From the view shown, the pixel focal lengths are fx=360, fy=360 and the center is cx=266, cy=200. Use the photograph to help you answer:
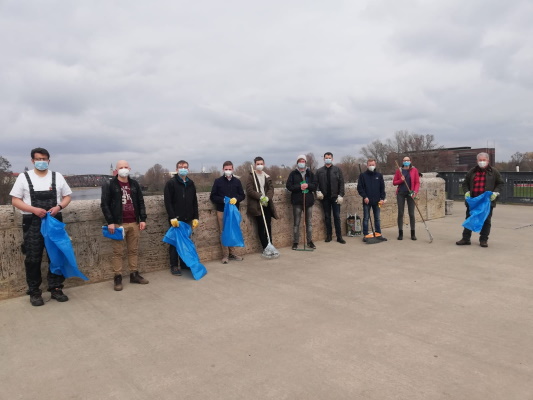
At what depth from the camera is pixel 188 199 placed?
545 centimetres

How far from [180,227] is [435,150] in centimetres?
5092

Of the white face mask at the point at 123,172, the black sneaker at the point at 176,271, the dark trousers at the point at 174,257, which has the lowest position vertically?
the black sneaker at the point at 176,271

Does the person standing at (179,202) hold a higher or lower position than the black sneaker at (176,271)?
higher

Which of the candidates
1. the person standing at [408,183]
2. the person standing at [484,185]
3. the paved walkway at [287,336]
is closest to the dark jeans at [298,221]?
the paved walkway at [287,336]

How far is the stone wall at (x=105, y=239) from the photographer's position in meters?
4.39

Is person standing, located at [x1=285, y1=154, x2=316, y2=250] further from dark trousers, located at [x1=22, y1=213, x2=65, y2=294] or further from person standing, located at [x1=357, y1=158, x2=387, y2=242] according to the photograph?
dark trousers, located at [x1=22, y1=213, x2=65, y2=294]

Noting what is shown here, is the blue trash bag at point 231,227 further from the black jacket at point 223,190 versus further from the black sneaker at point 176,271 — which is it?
the black sneaker at point 176,271

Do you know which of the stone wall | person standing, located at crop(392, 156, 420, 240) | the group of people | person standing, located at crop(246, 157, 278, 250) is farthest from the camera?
person standing, located at crop(392, 156, 420, 240)

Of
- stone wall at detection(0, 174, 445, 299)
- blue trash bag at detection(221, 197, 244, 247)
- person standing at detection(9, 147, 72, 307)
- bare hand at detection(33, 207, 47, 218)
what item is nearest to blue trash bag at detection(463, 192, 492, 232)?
stone wall at detection(0, 174, 445, 299)

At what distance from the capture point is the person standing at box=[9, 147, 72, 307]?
409cm

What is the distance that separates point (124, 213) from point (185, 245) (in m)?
1.01

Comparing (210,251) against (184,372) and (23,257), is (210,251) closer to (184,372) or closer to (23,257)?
(23,257)

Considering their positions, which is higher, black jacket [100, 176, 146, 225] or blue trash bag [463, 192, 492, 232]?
black jacket [100, 176, 146, 225]

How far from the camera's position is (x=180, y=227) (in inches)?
211
